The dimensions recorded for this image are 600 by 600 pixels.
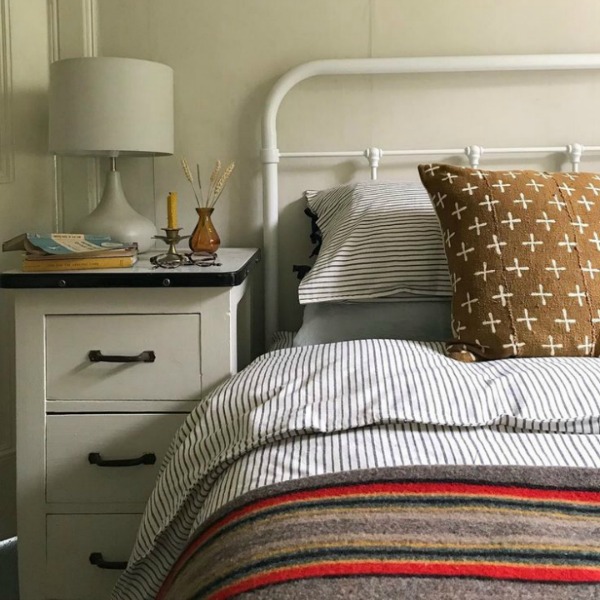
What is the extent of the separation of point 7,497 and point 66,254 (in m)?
0.86

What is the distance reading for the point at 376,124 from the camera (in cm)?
208

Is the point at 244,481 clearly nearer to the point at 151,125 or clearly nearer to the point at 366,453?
the point at 366,453

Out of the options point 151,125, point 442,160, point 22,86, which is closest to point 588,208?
point 442,160

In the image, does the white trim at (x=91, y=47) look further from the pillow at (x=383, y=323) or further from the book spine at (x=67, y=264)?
the pillow at (x=383, y=323)

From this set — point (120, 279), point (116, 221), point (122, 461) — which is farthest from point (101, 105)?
point (122, 461)

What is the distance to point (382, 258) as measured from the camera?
1601 millimetres

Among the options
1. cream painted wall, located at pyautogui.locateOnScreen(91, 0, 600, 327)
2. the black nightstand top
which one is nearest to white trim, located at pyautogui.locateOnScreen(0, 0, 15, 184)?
cream painted wall, located at pyautogui.locateOnScreen(91, 0, 600, 327)

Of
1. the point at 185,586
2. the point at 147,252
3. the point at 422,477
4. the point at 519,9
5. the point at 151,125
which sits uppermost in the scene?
the point at 519,9

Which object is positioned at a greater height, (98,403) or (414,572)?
(414,572)

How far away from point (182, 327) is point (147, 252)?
1.62 ft

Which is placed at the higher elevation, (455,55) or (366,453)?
(455,55)

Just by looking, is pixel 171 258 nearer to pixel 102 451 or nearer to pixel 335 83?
pixel 102 451

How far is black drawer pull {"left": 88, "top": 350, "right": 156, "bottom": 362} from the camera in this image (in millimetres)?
1533

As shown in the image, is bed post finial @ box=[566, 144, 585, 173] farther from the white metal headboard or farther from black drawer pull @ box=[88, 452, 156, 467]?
black drawer pull @ box=[88, 452, 156, 467]
